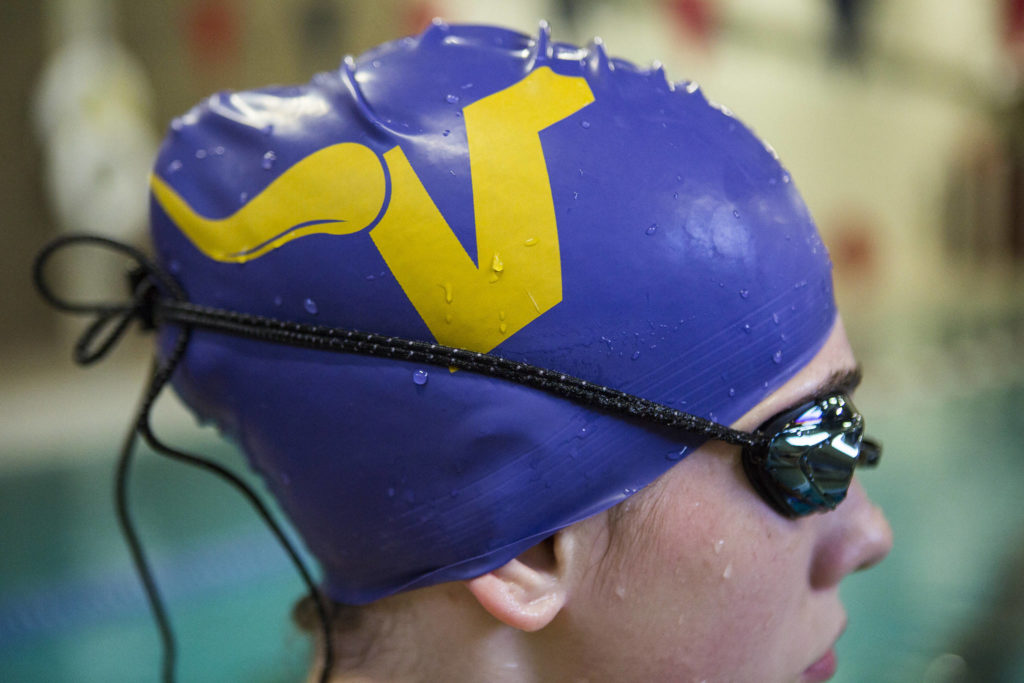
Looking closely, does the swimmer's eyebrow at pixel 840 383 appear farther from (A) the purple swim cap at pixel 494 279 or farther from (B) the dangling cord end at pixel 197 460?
(B) the dangling cord end at pixel 197 460

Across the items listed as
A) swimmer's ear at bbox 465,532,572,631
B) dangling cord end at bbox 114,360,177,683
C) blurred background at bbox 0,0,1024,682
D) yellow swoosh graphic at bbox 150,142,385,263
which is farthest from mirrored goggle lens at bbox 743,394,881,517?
blurred background at bbox 0,0,1024,682

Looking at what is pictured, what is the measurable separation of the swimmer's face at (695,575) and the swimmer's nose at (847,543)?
0.06 m

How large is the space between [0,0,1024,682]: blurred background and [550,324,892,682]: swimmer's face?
2.69ft

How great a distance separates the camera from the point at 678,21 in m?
8.82

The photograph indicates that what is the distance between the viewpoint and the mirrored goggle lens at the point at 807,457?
1.05m

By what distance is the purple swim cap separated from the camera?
1.01 m

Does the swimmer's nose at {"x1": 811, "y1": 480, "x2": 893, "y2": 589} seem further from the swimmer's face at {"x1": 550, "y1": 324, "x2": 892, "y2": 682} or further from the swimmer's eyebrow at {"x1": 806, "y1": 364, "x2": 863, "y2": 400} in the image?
the swimmer's eyebrow at {"x1": 806, "y1": 364, "x2": 863, "y2": 400}

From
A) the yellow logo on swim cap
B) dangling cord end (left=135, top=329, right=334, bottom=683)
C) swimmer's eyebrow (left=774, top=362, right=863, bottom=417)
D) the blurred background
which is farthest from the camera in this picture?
the blurred background

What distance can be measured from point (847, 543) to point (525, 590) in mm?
454

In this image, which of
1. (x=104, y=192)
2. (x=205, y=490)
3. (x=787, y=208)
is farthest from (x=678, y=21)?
(x=787, y=208)

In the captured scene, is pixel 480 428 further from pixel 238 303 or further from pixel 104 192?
pixel 104 192

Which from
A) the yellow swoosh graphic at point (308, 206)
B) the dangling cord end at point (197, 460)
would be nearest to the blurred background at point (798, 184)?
the dangling cord end at point (197, 460)

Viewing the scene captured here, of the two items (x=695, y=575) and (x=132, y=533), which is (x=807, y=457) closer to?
(x=695, y=575)

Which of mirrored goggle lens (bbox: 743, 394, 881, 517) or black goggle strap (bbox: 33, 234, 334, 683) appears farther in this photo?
black goggle strap (bbox: 33, 234, 334, 683)
